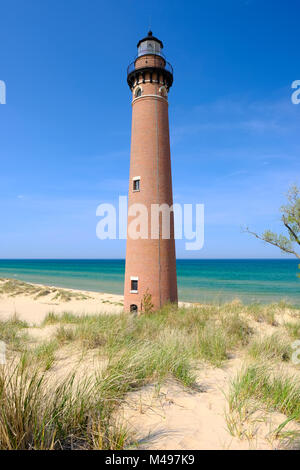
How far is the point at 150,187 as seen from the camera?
14.4 m

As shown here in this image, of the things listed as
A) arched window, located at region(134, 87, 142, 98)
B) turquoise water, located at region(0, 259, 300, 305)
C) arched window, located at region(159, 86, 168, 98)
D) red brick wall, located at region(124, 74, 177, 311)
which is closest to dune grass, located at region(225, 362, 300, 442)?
turquoise water, located at region(0, 259, 300, 305)

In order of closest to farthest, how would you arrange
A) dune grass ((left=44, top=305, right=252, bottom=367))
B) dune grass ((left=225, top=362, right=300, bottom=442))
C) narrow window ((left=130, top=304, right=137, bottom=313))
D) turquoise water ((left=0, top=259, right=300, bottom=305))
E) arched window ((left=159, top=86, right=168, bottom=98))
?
1. dune grass ((left=225, top=362, right=300, bottom=442))
2. dune grass ((left=44, top=305, right=252, bottom=367))
3. narrow window ((left=130, top=304, right=137, bottom=313))
4. arched window ((left=159, top=86, right=168, bottom=98))
5. turquoise water ((left=0, top=259, right=300, bottom=305))

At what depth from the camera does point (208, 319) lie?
927 cm

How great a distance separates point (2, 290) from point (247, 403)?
35.4 meters

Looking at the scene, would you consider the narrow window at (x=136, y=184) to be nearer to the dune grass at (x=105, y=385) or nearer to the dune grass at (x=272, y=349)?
the dune grass at (x=105, y=385)

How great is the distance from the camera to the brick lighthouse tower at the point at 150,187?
14.0 m

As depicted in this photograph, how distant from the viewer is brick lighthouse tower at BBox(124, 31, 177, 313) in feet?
46.0

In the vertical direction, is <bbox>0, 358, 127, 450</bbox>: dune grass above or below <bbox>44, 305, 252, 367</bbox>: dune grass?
above

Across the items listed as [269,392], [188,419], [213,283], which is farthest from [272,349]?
[213,283]

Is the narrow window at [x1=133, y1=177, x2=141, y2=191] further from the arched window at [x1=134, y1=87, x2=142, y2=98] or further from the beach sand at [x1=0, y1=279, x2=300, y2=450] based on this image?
the beach sand at [x1=0, y1=279, x2=300, y2=450]

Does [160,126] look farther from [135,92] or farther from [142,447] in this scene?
[142,447]
